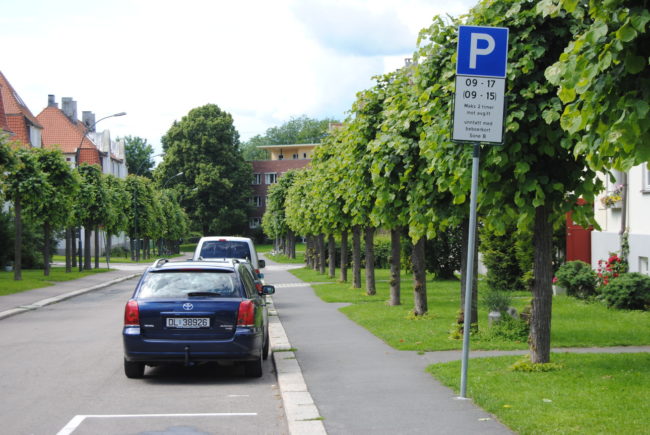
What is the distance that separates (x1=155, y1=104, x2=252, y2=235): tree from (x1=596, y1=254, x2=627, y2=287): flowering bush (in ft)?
252

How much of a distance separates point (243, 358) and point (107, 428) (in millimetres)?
2837

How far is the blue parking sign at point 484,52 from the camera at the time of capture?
782 cm

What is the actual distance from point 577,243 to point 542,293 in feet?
43.7

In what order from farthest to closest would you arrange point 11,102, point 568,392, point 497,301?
1. point 11,102
2. point 497,301
3. point 568,392

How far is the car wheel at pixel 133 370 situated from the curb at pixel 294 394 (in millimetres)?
1796

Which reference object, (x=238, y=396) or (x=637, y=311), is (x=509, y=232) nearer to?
(x=637, y=311)

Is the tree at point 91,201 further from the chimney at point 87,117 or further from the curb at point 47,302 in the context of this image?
the chimney at point 87,117

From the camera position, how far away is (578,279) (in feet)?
63.7

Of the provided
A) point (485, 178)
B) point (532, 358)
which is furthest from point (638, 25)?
point (532, 358)

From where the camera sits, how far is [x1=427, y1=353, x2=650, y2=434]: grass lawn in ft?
21.9

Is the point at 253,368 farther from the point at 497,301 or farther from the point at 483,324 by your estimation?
the point at 483,324

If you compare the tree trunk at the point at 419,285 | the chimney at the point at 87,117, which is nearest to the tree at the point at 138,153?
the chimney at the point at 87,117

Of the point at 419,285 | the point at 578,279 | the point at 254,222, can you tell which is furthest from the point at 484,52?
the point at 254,222

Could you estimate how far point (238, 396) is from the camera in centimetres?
908
